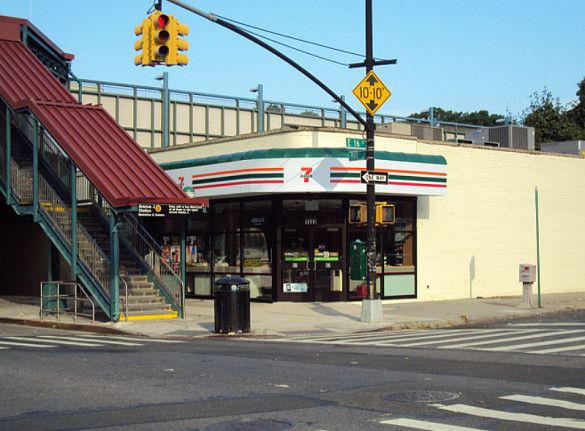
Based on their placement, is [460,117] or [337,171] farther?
[460,117]

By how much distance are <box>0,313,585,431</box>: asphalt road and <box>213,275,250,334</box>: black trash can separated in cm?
353

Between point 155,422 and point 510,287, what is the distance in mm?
26055

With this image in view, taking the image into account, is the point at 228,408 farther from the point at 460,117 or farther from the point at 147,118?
the point at 460,117

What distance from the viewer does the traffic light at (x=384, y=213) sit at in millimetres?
22859

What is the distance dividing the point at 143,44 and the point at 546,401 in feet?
33.8

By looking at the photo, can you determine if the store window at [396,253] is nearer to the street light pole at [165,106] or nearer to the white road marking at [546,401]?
the street light pole at [165,106]

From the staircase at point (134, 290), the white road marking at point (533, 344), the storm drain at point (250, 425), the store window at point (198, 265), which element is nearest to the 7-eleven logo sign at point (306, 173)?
the staircase at point (134, 290)

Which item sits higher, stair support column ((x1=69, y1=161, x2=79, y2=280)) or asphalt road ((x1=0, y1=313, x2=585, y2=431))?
stair support column ((x1=69, y1=161, x2=79, y2=280))

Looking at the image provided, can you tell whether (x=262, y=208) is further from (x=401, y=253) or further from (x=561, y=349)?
(x=561, y=349)

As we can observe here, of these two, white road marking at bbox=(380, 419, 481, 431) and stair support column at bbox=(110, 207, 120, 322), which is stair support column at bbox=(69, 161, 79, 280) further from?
white road marking at bbox=(380, 419, 481, 431)

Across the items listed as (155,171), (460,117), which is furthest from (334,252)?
(460,117)

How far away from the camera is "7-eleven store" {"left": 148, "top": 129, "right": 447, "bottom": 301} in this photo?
2688 cm

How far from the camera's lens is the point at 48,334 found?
69.3ft

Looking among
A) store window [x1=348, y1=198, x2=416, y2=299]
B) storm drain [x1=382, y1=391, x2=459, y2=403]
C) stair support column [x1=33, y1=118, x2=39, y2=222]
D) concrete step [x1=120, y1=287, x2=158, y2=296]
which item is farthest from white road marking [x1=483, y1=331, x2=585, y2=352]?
stair support column [x1=33, y1=118, x2=39, y2=222]
